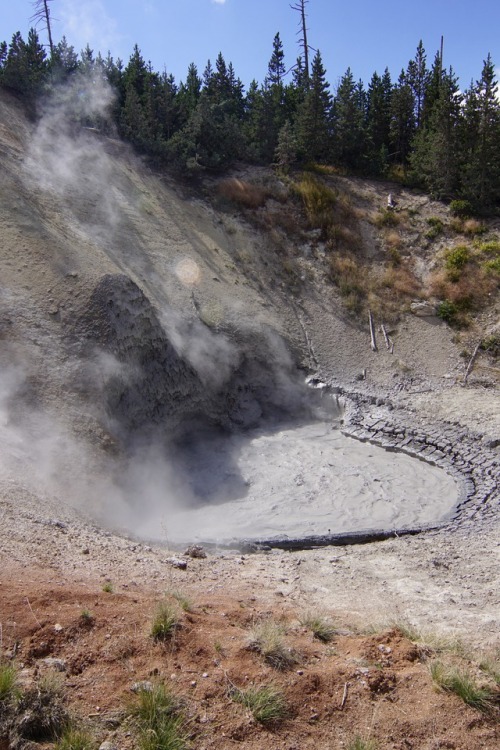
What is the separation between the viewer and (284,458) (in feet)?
54.1

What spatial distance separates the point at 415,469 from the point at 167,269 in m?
11.2

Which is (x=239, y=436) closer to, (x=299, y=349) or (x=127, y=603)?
(x=299, y=349)

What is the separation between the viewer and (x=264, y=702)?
528 cm

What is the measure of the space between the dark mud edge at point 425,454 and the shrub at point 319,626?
456 centimetres

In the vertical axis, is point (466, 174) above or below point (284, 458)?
above

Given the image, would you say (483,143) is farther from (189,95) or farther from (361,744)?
(361,744)

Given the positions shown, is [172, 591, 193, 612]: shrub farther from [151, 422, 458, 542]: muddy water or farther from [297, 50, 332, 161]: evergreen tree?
[297, 50, 332, 161]: evergreen tree

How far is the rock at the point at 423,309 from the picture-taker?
23406 mm

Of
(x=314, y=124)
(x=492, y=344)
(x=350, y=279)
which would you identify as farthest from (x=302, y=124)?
(x=492, y=344)

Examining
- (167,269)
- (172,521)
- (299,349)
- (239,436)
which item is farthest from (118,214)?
(172,521)

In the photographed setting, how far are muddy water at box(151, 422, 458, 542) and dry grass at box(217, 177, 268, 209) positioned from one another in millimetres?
12715

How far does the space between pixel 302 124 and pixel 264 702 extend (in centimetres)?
2938

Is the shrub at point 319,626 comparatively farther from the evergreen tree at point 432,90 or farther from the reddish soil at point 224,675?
the evergreen tree at point 432,90

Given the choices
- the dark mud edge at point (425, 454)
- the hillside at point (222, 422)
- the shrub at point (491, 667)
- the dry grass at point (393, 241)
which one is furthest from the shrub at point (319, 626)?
the dry grass at point (393, 241)
